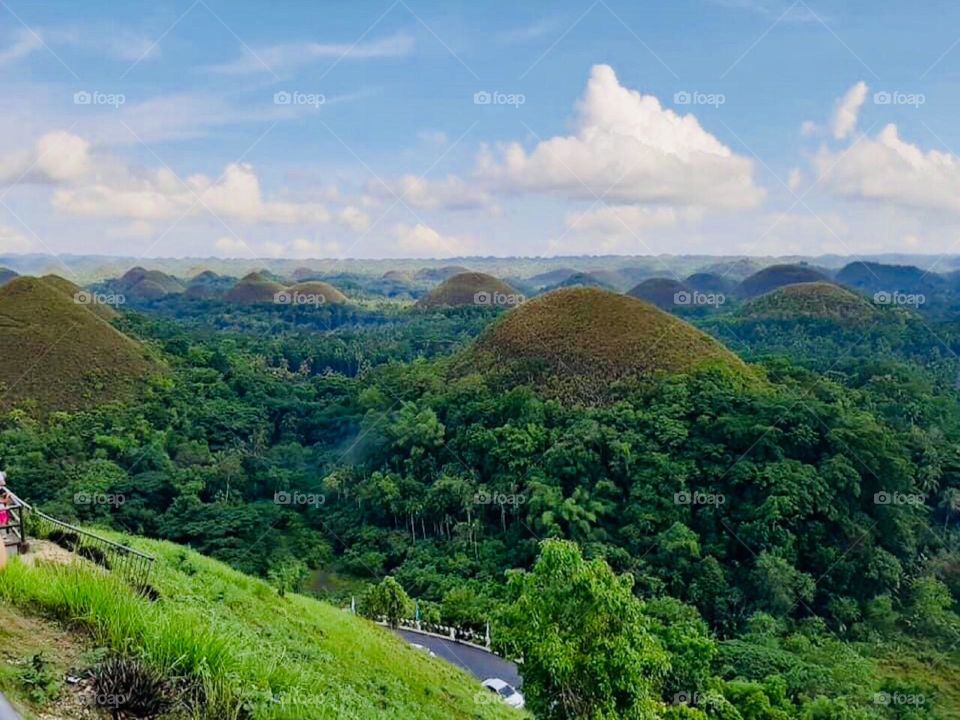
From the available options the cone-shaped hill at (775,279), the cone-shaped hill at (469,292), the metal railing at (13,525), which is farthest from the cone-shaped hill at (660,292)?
the metal railing at (13,525)

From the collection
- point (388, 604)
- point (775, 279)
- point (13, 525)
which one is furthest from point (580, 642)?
point (775, 279)

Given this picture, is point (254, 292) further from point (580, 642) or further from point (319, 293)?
point (580, 642)

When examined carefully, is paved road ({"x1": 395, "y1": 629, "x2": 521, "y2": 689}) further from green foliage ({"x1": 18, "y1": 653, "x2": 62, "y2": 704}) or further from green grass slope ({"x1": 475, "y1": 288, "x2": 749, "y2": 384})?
green grass slope ({"x1": 475, "y1": 288, "x2": 749, "y2": 384})

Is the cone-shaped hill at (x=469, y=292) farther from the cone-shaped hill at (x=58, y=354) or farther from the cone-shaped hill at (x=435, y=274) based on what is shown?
the cone-shaped hill at (x=435, y=274)

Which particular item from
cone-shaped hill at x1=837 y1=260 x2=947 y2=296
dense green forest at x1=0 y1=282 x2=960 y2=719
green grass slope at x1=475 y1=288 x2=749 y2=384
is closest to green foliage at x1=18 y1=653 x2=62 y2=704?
dense green forest at x1=0 y1=282 x2=960 y2=719

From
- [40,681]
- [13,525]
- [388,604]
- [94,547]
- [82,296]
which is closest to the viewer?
[40,681]

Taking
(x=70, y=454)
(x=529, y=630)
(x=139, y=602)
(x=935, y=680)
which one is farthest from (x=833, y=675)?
(x=70, y=454)
